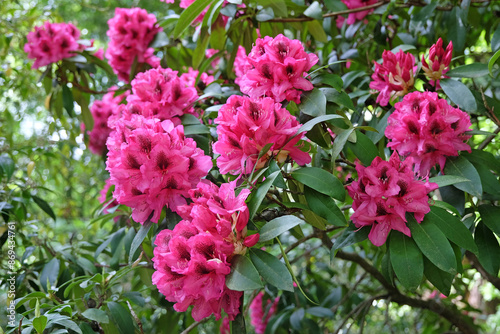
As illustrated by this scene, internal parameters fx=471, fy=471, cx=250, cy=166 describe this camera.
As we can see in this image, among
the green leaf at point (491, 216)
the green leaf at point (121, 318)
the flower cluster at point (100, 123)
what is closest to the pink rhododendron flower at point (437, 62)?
the green leaf at point (491, 216)

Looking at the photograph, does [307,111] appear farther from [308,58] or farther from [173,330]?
[173,330]

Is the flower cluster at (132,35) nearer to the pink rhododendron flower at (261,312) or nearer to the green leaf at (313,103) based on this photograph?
the green leaf at (313,103)

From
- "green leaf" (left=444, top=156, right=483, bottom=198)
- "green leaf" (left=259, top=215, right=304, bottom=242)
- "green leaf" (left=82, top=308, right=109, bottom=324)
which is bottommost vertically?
"green leaf" (left=82, top=308, right=109, bottom=324)

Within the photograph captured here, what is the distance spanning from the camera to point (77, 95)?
193 cm

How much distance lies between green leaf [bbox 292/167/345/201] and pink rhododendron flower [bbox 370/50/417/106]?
1.38 feet

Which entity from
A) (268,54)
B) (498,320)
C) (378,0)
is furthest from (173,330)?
(498,320)

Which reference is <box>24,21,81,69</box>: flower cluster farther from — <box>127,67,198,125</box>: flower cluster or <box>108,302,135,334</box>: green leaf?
<box>108,302,135,334</box>: green leaf

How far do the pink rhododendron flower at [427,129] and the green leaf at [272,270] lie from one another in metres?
0.43

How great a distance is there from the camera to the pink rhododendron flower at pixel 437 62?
117 centimetres

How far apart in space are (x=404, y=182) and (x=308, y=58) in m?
0.35

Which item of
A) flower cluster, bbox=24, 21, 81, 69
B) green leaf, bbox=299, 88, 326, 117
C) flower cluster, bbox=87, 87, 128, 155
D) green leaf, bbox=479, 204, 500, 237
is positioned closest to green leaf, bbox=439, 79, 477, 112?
green leaf, bbox=479, 204, 500, 237

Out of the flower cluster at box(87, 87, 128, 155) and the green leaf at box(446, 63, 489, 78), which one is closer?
the green leaf at box(446, 63, 489, 78)

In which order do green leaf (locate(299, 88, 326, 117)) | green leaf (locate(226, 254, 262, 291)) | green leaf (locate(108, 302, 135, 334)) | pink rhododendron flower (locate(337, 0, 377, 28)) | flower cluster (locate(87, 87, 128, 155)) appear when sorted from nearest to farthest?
green leaf (locate(226, 254, 262, 291)) → green leaf (locate(299, 88, 326, 117)) → green leaf (locate(108, 302, 135, 334)) → pink rhododendron flower (locate(337, 0, 377, 28)) → flower cluster (locate(87, 87, 128, 155))

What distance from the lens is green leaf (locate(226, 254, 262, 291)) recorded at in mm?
723
